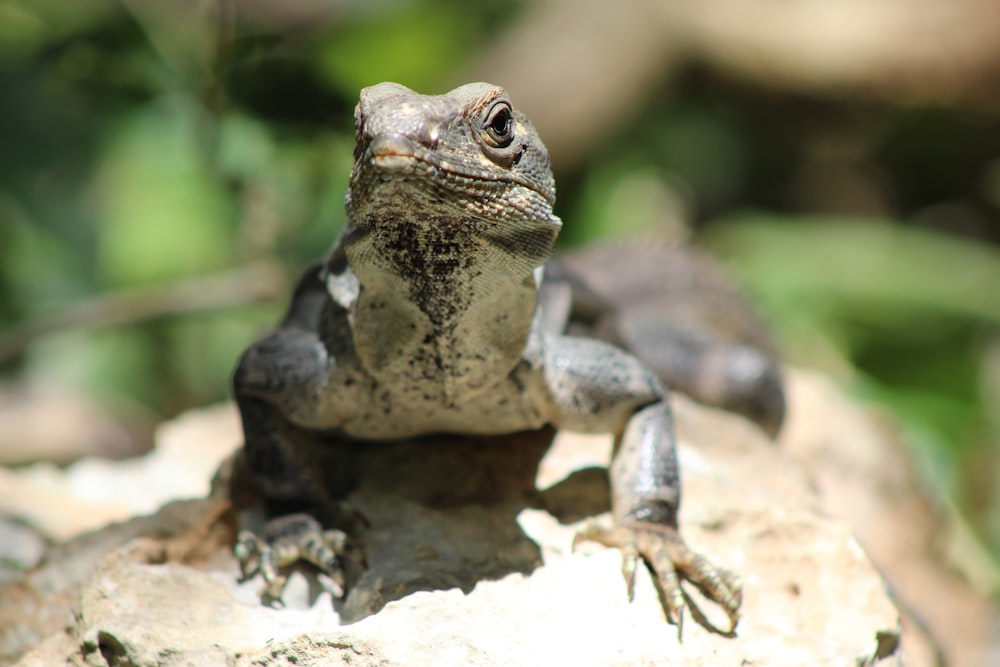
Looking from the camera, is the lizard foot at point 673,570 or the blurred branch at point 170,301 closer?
the lizard foot at point 673,570

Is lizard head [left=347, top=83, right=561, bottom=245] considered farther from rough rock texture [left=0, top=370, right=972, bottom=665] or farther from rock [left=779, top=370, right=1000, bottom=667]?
rock [left=779, top=370, right=1000, bottom=667]

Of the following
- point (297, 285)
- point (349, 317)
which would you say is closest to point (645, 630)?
point (349, 317)

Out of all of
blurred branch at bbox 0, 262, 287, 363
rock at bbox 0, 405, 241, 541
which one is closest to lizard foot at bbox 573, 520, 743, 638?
rock at bbox 0, 405, 241, 541

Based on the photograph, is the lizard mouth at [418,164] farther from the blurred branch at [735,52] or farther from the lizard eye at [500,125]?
the blurred branch at [735,52]

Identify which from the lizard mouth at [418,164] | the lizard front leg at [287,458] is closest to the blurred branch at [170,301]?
the lizard front leg at [287,458]

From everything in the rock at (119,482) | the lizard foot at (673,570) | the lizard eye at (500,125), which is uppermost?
the lizard eye at (500,125)

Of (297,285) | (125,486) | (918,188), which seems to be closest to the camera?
(297,285)

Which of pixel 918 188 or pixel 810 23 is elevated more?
pixel 810 23

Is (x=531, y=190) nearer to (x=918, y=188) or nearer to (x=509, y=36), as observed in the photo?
(x=509, y=36)
